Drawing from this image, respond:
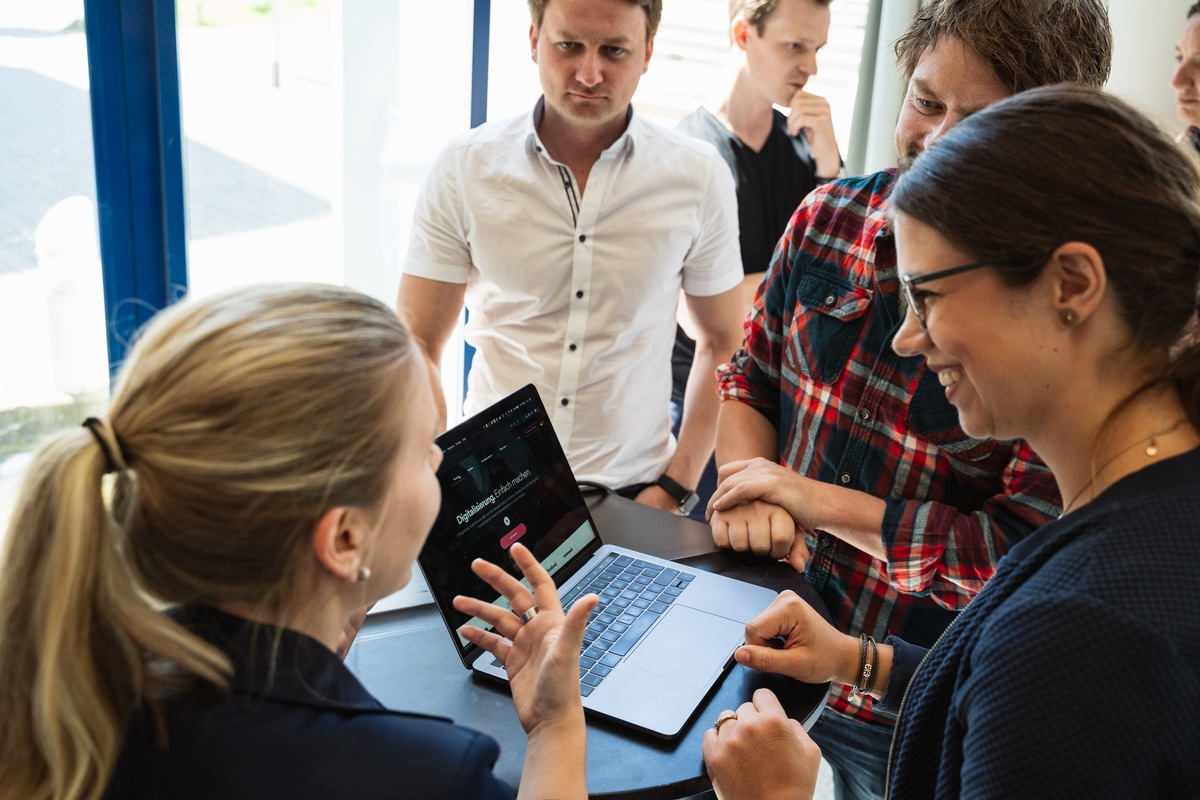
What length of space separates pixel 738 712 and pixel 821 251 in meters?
0.78

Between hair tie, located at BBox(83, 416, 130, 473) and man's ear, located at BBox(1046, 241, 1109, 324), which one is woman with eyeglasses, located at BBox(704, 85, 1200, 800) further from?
hair tie, located at BBox(83, 416, 130, 473)

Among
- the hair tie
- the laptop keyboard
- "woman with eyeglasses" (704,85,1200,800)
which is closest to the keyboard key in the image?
the laptop keyboard

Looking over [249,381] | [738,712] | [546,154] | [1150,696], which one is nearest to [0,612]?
[249,381]

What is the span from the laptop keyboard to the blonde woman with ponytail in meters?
0.34

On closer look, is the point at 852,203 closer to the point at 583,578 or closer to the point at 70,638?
the point at 583,578

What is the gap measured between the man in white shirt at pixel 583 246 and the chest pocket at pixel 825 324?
24.5 inches

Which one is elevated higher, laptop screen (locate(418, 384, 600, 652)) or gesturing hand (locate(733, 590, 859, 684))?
laptop screen (locate(418, 384, 600, 652))

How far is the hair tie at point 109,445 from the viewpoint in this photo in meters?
0.82

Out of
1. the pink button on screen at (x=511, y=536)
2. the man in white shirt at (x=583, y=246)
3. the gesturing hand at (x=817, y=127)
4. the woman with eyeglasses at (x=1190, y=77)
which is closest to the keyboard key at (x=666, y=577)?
the pink button on screen at (x=511, y=536)

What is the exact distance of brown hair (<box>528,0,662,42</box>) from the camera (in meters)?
2.14

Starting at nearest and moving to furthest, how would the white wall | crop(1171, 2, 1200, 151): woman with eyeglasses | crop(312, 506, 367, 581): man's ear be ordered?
crop(312, 506, 367, 581): man's ear, crop(1171, 2, 1200, 151): woman with eyeglasses, the white wall

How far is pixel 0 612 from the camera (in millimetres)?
851

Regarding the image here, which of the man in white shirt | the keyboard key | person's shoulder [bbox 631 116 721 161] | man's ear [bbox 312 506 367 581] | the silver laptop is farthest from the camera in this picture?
person's shoulder [bbox 631 116 721 161]

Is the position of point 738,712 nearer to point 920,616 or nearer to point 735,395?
point 920,616
